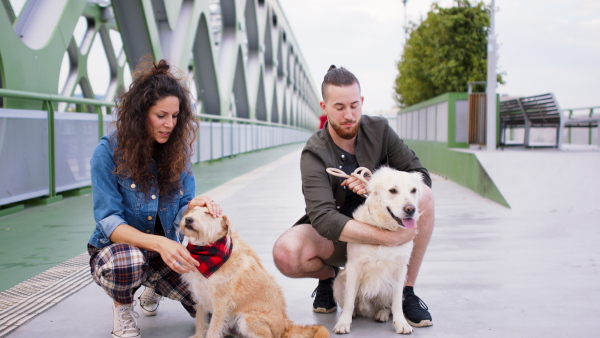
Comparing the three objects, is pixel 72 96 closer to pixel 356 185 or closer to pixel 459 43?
pixel 356 185

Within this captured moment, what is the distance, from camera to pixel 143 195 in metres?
3.10

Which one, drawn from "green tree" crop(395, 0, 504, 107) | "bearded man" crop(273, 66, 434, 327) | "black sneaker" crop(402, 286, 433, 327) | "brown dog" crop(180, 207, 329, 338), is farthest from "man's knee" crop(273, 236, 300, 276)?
"green tree" crop(395, 0, 504, 107)

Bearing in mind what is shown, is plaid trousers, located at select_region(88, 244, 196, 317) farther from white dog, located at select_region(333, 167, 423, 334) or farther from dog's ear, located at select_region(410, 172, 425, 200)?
dog's ear, located at select_region(410, 172, 425, 200)

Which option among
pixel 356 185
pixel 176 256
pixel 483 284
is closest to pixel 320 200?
pixel 356 185

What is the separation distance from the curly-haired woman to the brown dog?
0.28 feet

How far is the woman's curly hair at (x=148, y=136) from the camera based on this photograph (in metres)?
2.99

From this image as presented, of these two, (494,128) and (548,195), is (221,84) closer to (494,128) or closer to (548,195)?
(494,128)

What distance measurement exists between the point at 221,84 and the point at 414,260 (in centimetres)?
1805

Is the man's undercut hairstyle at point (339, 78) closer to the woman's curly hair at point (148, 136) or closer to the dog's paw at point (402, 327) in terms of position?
the woman's curly hair at point (148, 136)

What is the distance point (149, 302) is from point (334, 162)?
4.64 ft

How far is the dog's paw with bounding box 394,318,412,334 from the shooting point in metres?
3.09

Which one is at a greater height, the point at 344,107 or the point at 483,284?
the point at 344,107

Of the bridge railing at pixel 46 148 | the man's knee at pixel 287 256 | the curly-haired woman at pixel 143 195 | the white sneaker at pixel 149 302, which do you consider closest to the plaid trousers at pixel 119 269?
the curly-haired woman at pixel 143 195

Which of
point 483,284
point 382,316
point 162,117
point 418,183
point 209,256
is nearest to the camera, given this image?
point 209,256
